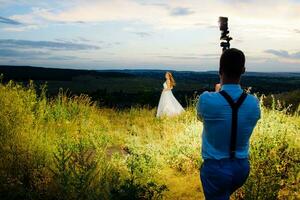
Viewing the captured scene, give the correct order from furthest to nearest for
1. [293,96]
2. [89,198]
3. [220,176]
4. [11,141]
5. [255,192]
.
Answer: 1. [293,96]
2. [11,141]
3. [255,192]
4. [89,198]
5. [220,176]

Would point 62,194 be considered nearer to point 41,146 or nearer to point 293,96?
point 41,146

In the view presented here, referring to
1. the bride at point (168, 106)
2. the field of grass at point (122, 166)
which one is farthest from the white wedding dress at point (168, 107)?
the field of grass at point (122, 166)

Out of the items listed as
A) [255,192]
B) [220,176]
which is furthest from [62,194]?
[220,176]

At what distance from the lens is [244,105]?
3859 millimetres

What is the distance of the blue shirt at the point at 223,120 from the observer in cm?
380

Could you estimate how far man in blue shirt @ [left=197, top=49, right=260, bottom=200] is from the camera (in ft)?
12.5

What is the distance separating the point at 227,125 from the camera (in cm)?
382

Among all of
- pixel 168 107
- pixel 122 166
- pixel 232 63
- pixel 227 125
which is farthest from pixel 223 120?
pixel 168 107

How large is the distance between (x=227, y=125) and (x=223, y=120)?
0.18ft

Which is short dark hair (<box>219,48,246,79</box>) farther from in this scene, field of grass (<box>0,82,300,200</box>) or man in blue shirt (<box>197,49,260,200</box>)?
field of grass (<box>0,82,300,200</box>)

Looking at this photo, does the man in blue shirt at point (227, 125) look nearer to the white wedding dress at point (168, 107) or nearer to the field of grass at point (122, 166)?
the field of grass at point (122, 166)

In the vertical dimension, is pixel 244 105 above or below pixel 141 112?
above

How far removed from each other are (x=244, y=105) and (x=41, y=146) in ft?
18.1

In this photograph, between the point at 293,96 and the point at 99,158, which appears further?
the point at 293,96
